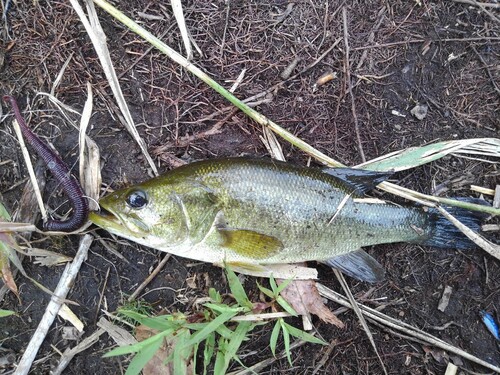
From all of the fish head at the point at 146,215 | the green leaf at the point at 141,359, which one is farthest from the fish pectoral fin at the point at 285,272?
the green leaf at the point at 141,359

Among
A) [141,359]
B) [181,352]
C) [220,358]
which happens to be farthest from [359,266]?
[141,359]

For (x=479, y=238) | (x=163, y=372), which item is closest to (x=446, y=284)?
(x=479, y=238)

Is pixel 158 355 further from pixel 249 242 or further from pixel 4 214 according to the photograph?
pixel 4 214

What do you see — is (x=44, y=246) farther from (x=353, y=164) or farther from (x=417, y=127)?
(x=417, y=127)

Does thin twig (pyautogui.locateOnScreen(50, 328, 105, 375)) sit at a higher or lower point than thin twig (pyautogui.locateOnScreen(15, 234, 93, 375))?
lower

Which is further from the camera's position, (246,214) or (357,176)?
(357,176)

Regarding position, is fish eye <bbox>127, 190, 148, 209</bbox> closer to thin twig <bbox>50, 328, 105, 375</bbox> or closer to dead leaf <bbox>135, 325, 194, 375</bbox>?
dead leaf <bbox>135, 325, 194, 375</bbox>

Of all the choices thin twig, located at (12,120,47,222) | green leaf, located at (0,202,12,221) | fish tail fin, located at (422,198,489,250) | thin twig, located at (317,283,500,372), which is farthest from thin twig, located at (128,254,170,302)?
fish tail fin, located at (422,198,489,250)
